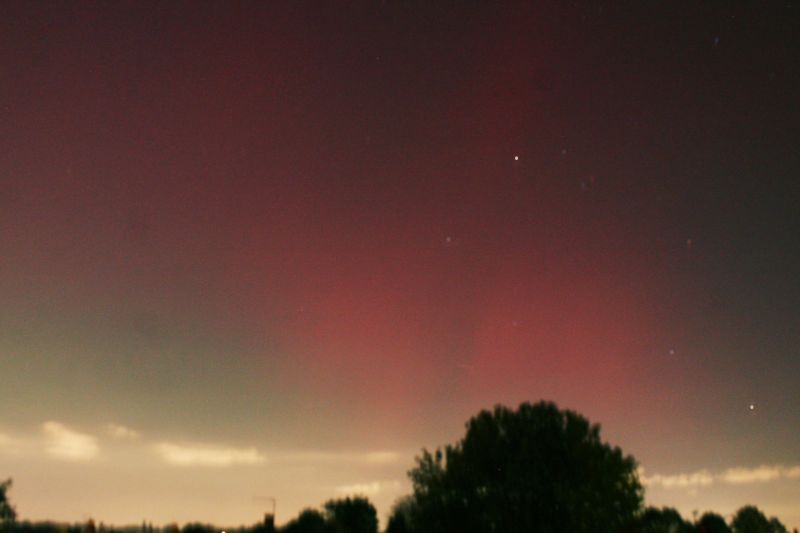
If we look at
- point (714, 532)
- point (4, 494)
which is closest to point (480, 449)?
point (714, 532)

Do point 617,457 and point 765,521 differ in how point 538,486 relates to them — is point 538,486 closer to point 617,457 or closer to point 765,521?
point 617,457

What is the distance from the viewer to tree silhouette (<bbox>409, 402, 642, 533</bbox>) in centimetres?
4828

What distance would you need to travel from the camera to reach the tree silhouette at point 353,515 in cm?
10006

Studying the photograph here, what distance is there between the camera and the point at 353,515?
103 m

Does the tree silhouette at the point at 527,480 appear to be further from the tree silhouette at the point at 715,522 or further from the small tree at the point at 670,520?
the tree silhouette at the point at 715,522

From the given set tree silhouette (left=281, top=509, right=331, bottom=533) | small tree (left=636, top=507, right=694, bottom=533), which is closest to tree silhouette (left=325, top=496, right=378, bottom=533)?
tree silhouette (left=281, top=509, right=331, bottom=533)

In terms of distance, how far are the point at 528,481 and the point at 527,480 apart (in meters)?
0.14

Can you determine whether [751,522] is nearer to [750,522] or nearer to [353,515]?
[750,522]

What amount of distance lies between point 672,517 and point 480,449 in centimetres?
6599

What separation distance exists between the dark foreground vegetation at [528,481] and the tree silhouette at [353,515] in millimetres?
47216

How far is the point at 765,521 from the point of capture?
142 metres

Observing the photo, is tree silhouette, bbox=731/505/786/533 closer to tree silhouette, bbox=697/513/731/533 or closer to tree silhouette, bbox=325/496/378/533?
tree silhouette, bbox=697/513/731/533

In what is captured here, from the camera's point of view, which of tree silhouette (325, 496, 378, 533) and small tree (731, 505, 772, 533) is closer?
tree silhouette (325, 496, 378, 533)

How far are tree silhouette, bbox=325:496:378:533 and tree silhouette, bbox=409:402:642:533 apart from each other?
159 feet
